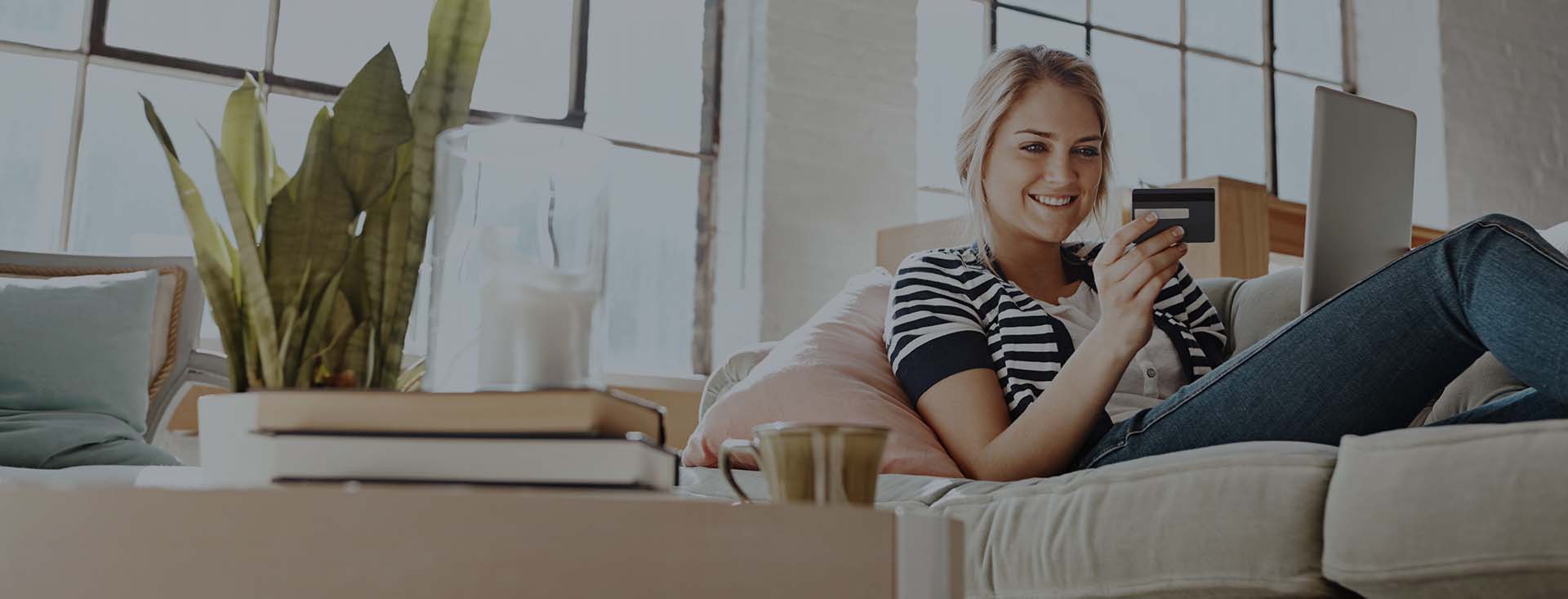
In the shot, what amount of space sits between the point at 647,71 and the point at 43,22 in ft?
4.88

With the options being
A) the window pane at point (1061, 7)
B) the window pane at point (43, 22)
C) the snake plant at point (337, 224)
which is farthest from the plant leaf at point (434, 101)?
the window pane at point (1061, 7)

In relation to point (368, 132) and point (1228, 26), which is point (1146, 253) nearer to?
point (368, 132)

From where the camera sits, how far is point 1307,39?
4879mm

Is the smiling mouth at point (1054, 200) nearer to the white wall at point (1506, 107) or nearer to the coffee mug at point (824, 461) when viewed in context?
the coffee mug at point (824, 461)

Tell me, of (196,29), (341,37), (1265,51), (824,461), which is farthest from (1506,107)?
(824,461)

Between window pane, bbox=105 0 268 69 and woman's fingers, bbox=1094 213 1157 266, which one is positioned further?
window pane, bbox=105 0 268 69

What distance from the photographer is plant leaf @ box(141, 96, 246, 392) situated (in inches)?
29.6

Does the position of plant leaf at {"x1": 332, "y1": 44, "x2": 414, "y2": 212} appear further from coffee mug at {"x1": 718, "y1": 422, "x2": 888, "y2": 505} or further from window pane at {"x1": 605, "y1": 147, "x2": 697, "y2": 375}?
window pane at {"x1": 605, "y1": 147, "x2": 697, "y2": 375}

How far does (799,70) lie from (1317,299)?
91.4 inches

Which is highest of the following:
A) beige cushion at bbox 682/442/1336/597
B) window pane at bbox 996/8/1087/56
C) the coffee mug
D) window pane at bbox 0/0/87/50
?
window pane at bbox 996/8/1087/56

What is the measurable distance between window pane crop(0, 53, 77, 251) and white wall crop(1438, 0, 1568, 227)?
4.27 meters

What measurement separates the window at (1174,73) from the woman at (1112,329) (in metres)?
2.15

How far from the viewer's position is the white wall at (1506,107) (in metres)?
4.71

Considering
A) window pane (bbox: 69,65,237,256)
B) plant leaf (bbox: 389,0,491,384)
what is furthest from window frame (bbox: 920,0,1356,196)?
plant leaf (bbox: 389,0,491,384)
